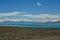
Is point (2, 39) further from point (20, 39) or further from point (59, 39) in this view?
point (59, 39)

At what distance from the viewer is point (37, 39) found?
23.7m

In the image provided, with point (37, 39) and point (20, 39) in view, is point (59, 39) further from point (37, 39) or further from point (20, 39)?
point (20, 39)

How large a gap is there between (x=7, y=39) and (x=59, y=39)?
604 centimetres

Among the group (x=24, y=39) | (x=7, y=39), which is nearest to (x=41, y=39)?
(x=24, y=39)

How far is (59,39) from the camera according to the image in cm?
2272

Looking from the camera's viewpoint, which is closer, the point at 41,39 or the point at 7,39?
the point at 7,39

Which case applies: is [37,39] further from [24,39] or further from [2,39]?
[2,39]

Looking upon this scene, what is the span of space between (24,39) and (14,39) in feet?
3.89

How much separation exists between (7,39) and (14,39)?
970 millimetres

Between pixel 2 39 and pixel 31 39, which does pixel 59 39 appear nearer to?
pixel 31 39

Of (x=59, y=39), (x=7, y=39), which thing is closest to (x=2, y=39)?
(x=7, y=39)

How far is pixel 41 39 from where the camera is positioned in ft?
79.2

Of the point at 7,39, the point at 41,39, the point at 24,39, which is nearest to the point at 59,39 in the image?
the point at 41,39

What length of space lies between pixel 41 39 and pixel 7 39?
4435mm
